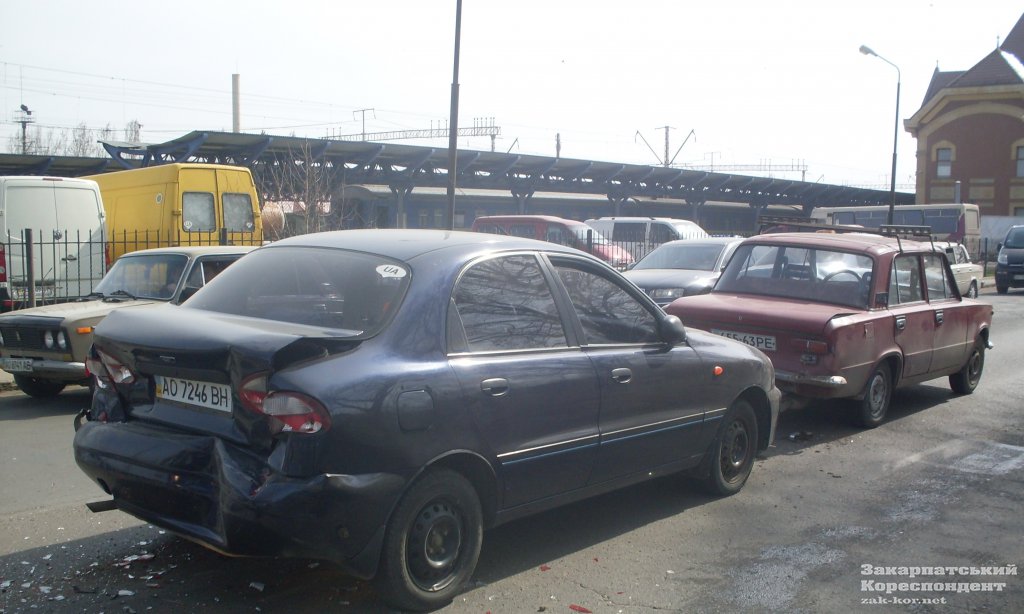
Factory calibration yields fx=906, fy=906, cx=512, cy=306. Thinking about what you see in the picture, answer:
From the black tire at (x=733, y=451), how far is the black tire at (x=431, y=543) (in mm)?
2207

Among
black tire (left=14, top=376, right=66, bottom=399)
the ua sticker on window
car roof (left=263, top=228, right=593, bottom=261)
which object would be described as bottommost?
black tire (left=14, top=376, right=66, bottom=399)

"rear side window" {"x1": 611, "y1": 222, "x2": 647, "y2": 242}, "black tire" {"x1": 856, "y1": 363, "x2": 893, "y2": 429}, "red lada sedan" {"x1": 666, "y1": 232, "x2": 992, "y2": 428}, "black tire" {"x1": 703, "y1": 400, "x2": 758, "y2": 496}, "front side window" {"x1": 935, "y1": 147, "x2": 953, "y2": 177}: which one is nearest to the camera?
"black tire" {"x1": 703, "y1": 400, "x2": 758, "y2": 496}

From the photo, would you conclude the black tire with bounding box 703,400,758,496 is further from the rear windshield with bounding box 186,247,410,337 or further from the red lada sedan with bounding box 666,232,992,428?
the rear windshield with bounding box 186,247,410,337

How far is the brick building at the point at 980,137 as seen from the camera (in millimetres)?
53844

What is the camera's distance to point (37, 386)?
9.38 meters

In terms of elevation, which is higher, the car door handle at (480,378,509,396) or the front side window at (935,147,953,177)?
the front side window at (935,147,953,177)

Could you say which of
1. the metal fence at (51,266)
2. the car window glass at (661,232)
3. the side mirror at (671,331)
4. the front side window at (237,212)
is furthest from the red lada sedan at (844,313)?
the car window glass at (661,232)

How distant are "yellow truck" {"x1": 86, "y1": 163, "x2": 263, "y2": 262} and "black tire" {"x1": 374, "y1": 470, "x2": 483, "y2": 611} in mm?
12053

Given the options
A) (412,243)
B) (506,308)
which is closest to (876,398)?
(506,308)

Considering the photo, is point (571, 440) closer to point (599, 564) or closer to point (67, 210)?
point (599, 564)

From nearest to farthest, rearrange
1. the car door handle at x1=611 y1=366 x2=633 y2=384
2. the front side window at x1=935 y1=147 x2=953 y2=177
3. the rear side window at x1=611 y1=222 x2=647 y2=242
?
the car door handle at x1=611 y1=366 x2=633 y2=384 < the rear side window at x1=611 y1=222 x2=647 y2=242 < the front side window at x1=935 y1=147 x2=953 y2=177

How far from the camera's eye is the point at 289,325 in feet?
13.9

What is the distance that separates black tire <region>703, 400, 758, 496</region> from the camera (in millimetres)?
5973

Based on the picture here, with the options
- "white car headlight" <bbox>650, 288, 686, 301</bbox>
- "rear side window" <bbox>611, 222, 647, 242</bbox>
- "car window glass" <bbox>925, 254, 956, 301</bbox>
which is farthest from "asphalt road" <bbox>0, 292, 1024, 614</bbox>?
"rear side window" <bbox>611, 222, 647, 242</bbox>
